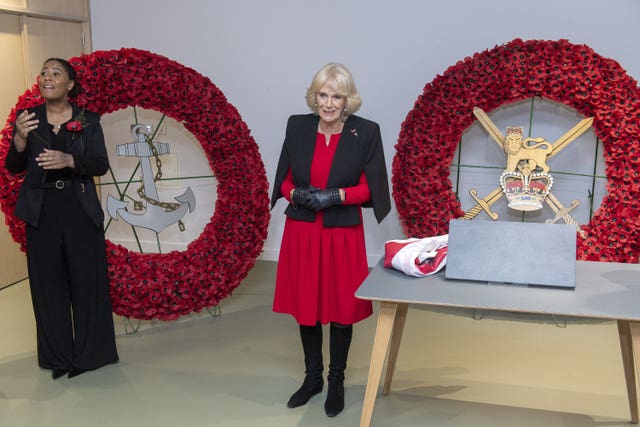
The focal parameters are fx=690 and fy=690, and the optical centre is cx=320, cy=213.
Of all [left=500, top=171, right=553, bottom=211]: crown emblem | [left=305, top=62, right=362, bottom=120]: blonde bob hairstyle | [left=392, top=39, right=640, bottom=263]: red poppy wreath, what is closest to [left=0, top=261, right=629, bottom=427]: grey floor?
[left=392, top=39, right=640, bottom=263]: red poppy wreath

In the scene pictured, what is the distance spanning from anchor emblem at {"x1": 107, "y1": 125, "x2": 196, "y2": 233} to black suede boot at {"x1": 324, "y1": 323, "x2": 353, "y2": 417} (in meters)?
1.50

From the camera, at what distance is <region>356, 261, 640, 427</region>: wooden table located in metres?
2.27

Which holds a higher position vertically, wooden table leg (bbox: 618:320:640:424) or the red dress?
the red dress

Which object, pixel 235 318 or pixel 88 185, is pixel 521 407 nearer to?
pixel 235 318

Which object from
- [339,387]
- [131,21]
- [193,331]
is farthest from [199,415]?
[131,21]

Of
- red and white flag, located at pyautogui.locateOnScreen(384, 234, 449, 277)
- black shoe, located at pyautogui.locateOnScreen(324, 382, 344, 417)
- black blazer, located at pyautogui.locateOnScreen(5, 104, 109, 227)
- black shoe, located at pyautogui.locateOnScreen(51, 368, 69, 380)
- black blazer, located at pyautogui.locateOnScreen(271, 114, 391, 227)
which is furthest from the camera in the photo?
black shoe, located at pyautogui.locateOnScreen(51, 368, 69, 380)

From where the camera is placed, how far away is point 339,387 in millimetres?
3076

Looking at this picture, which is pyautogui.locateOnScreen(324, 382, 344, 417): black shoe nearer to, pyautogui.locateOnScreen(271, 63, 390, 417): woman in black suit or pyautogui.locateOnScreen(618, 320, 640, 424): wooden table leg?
pyautogui.locateOnScreen(271, 63, 390, 417): woman in black suit

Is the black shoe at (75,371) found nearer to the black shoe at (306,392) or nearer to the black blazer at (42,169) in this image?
the black blazer at (42,169)

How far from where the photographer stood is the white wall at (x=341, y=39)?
4.41m

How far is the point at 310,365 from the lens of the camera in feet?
10.3

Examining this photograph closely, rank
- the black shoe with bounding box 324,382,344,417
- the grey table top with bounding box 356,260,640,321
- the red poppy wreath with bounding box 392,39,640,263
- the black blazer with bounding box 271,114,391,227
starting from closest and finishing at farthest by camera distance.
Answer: the grey table top with bounding box 356,260,640,321 → the black blazer with bounding box 271,114,391,227 → the black shoe with bounding box 324,382,344,417 → the red poppy wreath with bounding box 392,39,640,263

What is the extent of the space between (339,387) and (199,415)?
0.63 metres

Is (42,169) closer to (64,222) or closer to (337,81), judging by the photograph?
A: (64,222)
